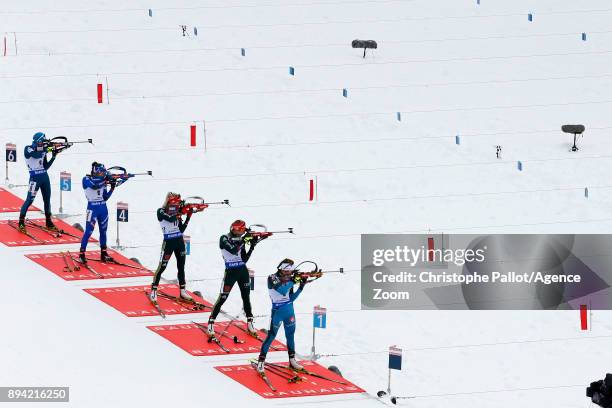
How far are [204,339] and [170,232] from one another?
6.95 feet

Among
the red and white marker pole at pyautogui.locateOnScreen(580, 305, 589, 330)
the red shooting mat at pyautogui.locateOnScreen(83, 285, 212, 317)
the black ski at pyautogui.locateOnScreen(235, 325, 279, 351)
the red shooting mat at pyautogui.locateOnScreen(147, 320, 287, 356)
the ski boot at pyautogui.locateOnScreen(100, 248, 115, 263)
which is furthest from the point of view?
the red and white marker pole at pyautogui.locateOnScreen(580, 305, 589, 330)

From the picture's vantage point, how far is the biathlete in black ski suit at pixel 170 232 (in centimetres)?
2566

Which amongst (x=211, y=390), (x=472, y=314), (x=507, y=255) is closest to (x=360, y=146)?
(x=507, y=255)

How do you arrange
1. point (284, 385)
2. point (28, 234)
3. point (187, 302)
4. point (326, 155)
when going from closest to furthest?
point (284, 385) < point (187, 302) < point (28, 234) < point (326, 155)

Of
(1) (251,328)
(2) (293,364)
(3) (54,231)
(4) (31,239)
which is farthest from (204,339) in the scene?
(3) (54,231)

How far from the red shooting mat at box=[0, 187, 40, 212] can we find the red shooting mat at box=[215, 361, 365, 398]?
29.2 feet

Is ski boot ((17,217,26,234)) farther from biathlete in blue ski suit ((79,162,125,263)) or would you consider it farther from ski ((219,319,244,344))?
ski ((219,319,244,344))

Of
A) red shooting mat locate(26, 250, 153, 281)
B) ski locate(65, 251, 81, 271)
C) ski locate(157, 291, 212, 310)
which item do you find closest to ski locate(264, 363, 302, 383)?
→ ski locate(157, 291, 212, 310)

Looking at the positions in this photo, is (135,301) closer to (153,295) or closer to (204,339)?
(153,295)

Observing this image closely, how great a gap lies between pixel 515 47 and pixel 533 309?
1591cm

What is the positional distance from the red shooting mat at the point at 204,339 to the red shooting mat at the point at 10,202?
696 cm

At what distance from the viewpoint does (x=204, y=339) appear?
24812 mm

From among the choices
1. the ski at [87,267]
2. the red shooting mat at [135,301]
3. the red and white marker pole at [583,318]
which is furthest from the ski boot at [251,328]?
the red and white marker pole at [583,318]

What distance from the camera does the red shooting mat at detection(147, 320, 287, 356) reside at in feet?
80.0
